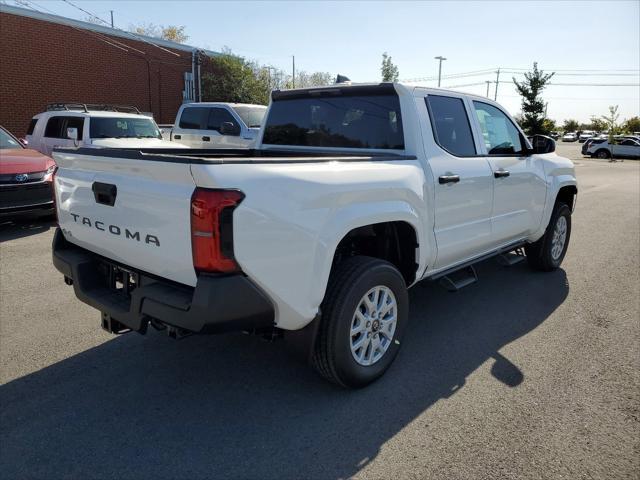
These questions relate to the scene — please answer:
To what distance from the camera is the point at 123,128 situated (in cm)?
1088

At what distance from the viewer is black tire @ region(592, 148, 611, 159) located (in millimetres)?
35562

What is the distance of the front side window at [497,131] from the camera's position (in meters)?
4.58

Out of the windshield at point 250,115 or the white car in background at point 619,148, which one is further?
the white car in background at point 619,148

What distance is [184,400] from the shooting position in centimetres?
313

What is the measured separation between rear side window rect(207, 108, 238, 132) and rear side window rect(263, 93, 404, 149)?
7.73m

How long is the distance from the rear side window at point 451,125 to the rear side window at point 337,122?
327 mm

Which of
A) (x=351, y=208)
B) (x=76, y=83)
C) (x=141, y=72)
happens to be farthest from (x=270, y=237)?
(x=141, y=72)

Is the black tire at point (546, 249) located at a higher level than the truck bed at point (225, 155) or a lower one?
lower

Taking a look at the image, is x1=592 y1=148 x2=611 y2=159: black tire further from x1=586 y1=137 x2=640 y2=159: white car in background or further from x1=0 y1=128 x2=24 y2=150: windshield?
x1=0 y1=128 x2=24 y2=150: windshield

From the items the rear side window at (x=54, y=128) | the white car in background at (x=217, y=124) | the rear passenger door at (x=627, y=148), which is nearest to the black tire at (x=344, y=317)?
the white car in background at (x=217, y=124)

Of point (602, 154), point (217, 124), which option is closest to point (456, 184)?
point (217, 124)

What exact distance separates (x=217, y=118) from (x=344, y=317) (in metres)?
10.3

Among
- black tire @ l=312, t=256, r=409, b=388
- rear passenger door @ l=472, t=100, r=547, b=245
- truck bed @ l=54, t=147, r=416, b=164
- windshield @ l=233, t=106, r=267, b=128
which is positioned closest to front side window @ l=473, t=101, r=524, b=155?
rear passenger door @ l=472, t=100, r=547, b=245

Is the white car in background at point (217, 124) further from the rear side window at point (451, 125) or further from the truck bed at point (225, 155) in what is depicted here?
the rear side window at point (451, 125)
